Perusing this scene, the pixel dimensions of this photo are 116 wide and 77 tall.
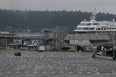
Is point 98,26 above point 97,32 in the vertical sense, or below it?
above

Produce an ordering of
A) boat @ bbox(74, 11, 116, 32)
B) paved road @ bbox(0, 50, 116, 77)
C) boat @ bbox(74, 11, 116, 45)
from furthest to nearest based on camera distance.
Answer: boat @ bbox(74, 11, 116, 32)
boat @ bbox(74, 11, 116, 45)
paved road @ bbox(0, 50, 116, 77)

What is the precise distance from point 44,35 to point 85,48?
48.7m

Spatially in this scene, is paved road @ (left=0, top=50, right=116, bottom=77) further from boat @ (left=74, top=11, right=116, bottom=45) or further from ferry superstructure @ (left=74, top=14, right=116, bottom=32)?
ferry superstructure @ (left=74, top=14, right=116, bottom=32)

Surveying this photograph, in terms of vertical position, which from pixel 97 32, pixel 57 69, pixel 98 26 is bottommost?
pixel 57 69

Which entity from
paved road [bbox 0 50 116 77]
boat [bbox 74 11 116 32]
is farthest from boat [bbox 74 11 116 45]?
paved road [bbox 0 50 116 77]

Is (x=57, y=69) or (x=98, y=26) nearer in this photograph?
(x=57, y=69)

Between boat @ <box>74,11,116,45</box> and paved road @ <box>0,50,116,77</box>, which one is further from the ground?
boat @ <box>74,11,116,45</box>

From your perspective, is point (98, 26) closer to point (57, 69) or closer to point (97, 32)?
point (97, 32)

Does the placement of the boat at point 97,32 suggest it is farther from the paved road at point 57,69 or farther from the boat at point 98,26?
the paved road at point 57,69

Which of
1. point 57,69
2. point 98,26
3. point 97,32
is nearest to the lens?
point 57,69

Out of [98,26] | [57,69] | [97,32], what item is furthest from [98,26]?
[57,69]

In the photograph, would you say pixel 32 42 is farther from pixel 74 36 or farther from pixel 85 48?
pixel 85 48

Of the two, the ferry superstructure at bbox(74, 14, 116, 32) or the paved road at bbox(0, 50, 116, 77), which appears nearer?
the paved road at bbox(0, 50, 116, 77)

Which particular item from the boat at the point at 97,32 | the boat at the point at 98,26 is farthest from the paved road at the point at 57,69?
the boat at the point at 98,26
